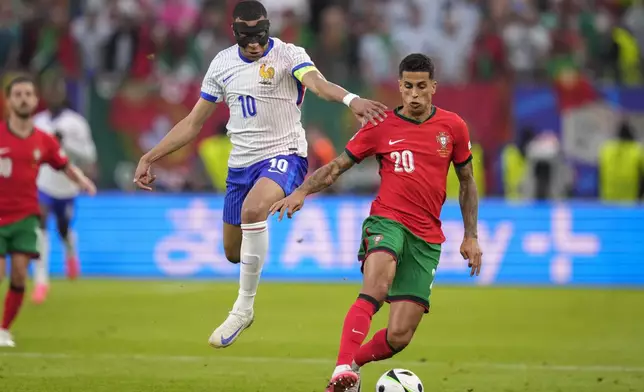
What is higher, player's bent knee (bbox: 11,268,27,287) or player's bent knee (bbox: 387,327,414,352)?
player's bent knee (bbox: 387,327,414,352)

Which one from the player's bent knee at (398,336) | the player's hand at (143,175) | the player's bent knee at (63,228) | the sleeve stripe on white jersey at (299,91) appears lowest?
the player's bent knee at (63,228)

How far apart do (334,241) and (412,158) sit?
34.0 feet

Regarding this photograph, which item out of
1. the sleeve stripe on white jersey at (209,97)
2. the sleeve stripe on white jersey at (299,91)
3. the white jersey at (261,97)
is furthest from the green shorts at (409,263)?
the sleeve stripe on white jersey at (209,97)

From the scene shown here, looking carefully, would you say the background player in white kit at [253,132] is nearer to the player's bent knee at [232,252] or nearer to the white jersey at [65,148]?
the player's bent knee at [232,252]

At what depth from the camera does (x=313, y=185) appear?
9.09 metres

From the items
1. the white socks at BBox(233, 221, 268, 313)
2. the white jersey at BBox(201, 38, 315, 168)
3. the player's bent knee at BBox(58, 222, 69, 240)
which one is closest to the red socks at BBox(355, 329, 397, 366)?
the white socks at BBox(233, 221, 268, 313)

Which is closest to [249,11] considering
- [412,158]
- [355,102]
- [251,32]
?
[251,32]

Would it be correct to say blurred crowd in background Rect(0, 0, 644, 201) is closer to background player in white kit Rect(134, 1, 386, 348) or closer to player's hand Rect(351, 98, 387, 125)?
background player in white kit Rect(134, 1, 386, 348)

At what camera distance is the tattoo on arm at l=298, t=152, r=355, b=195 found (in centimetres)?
905

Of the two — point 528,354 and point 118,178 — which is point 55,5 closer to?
point 118,178

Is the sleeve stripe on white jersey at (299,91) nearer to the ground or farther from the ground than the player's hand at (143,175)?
farther from the ground

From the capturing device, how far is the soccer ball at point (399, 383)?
927 centimetres

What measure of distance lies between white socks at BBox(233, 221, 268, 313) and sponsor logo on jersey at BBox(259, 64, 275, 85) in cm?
116

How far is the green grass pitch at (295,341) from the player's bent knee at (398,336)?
3.77 feet
